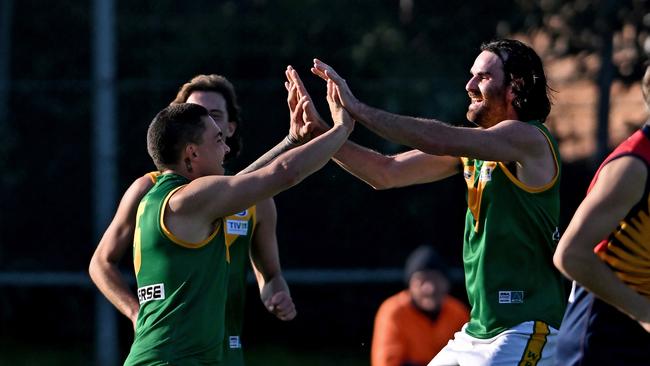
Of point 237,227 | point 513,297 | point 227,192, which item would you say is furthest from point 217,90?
point 513,297

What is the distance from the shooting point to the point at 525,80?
6207 mm

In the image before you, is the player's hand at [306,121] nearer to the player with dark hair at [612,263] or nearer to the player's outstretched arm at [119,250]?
the player's outstretched arm at [119,250]

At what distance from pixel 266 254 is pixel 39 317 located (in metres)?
7.01

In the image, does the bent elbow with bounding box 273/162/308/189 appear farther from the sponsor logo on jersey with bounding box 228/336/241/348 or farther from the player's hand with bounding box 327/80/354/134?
the sponsor logo on jersey with bounding box 228/336/241/348

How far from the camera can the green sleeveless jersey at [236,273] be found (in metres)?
6.46

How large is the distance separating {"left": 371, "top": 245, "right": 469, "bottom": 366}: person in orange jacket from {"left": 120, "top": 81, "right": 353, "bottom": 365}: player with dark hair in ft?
10.7

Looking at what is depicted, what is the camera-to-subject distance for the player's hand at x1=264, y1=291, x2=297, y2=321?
6.30m

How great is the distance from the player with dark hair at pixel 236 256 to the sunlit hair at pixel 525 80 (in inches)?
38.8

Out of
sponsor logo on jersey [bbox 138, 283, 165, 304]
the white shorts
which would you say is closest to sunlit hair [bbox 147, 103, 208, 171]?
sponsor logo on jersey [bbox 138, 283, 165, 304]

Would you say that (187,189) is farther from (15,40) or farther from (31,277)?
(15,40)

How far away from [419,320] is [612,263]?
398 cm

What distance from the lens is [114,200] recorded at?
1280cm

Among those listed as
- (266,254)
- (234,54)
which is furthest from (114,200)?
(266,254)

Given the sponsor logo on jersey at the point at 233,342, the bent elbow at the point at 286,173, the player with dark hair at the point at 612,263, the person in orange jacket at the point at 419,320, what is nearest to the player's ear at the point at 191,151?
the bent elbow at the point at 286,173
